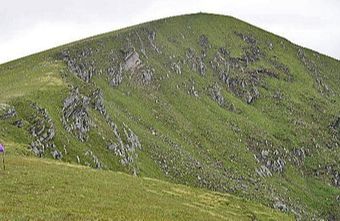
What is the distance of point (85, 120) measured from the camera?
123750mm

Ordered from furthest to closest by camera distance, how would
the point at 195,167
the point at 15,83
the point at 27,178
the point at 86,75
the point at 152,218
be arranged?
the point at 86,75 → the point at 195,167 → the point at 15,83 → the point at 27,178 → the point at 152,218

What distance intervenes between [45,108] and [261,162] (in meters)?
108

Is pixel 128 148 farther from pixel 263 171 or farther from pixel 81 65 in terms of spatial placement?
pixel 263 171

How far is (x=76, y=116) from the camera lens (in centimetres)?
12094

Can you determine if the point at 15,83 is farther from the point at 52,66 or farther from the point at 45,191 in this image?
the point at 45,191

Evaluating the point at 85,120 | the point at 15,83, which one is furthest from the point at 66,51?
the point at 85,120

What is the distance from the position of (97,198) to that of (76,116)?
75.2 m

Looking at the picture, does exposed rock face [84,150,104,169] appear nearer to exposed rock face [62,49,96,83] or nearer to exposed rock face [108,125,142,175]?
exposed rock face [108,125,142,175]

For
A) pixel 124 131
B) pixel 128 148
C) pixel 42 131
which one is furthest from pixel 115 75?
pixel 42 131

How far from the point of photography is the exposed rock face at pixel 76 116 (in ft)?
383

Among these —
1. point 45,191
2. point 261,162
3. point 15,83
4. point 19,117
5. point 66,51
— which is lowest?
point 261,162

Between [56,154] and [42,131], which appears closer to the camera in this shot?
[56,154]

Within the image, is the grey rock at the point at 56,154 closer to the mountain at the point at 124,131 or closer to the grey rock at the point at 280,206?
the mountain at the point at 124,131

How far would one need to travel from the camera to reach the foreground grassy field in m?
40.2
